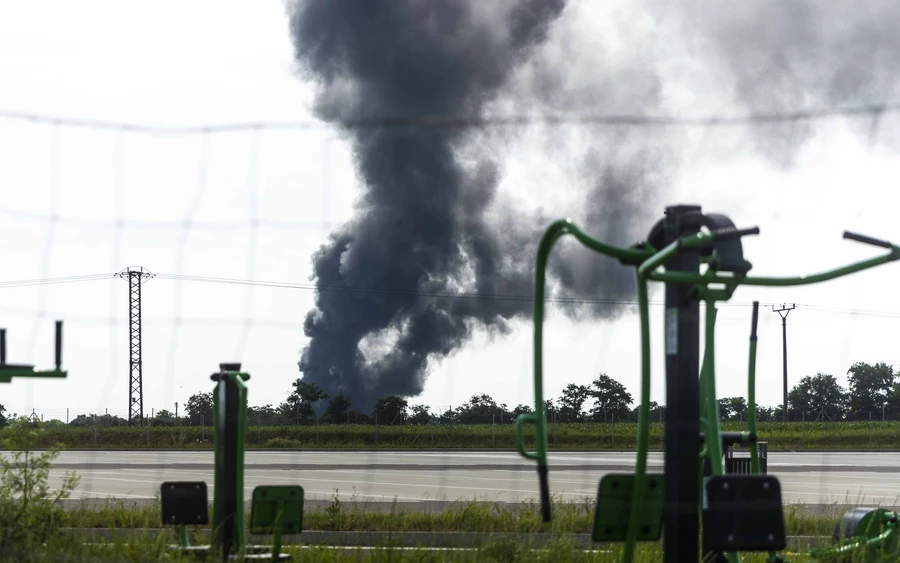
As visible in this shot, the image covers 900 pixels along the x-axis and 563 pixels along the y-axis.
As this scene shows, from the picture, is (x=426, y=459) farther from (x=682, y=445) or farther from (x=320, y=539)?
(x=682, y=445)

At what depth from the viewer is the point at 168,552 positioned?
16.1ft

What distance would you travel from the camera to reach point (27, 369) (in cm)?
494

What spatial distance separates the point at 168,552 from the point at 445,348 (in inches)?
82.5

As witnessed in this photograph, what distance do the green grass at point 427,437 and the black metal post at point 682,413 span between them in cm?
2635

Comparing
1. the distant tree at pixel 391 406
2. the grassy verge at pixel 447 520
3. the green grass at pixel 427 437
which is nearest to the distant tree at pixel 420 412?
the distant tree at pixel 391 406

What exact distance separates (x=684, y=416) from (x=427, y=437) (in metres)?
33.2

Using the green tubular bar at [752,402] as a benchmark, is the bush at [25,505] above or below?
below

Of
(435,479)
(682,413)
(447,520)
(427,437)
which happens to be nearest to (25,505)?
(682,413)

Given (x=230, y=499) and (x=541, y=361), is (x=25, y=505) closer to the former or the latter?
(x=230, y=499)

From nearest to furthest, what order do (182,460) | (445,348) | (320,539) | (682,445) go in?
(682,445) → (445,348) → (320,539) → (182,460)

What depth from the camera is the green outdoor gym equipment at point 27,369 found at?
193 inches

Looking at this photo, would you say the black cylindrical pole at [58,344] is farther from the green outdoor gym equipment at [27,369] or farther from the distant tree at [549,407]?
the distant tree at [549,407]

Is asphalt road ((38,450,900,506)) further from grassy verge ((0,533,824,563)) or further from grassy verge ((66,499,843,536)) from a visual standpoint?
grassy verge ((0,533,824,563))

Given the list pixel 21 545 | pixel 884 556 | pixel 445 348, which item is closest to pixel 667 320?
pixel 884 556
